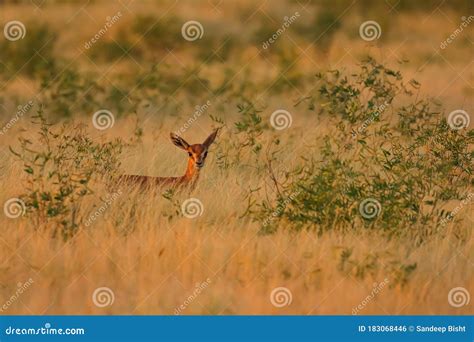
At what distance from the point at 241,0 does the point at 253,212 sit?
17314mm

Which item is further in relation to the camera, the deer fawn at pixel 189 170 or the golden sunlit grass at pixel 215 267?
the deer fawn at pixel 189 170

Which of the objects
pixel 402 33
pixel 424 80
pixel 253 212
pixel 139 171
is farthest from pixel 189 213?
pixel 402 33

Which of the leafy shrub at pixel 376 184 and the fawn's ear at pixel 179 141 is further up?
the fawn's ear at pixel 179 141

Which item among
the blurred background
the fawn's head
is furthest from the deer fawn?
the blurred background

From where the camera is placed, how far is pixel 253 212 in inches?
365

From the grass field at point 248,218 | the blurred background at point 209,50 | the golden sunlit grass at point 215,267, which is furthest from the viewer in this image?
the blurred background at point 209,50

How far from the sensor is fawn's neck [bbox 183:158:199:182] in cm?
1062

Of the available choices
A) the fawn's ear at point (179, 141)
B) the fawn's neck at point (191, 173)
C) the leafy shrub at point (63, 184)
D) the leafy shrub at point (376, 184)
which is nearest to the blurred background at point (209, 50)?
the fawn's ear at point (179, 141)

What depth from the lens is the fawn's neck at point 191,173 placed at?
10.6 metres

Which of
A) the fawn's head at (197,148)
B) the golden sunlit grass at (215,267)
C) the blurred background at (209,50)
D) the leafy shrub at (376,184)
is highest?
the blurred background at (209,50)

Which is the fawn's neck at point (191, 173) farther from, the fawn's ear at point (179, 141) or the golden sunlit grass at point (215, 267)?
the golden sunlit grass at point (215, 267)

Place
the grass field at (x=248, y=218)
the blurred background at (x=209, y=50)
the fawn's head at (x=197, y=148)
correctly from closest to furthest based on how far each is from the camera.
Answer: the grass field at (x=248, y=218) < the fawn's head at (x=197, y=148) < the blurred background at (x=209, y=50)

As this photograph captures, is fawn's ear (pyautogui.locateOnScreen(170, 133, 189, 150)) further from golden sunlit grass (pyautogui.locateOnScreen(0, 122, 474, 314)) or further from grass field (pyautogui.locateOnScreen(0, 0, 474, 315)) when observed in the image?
golden sunlit grass (pyautogui.locateOnScreen(0, 122, 474, 314))

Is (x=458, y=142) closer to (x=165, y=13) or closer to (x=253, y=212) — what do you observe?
(x=253, y=212)
